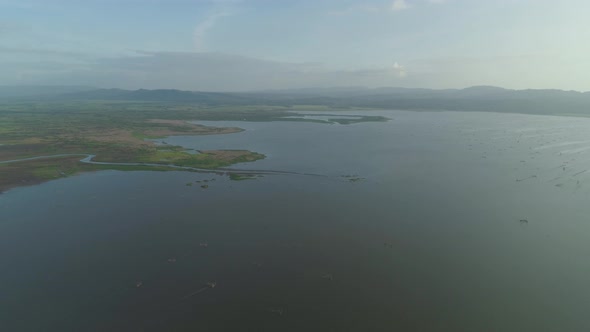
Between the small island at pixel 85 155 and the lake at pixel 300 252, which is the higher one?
the small island at pixel 85 155

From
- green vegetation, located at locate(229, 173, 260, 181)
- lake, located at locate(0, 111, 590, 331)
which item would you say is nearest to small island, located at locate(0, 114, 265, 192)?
lake, located at locate(0, 111, 590, 331)

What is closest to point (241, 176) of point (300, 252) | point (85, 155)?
point (300, 252)

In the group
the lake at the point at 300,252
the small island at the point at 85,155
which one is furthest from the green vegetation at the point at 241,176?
the small island at the point at 85,155

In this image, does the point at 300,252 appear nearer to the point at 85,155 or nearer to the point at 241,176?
the point at 241,176

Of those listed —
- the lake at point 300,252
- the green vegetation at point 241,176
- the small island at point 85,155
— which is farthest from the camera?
the small island at point 85,155

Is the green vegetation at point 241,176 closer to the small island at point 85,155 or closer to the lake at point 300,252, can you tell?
the lake at point 300,252

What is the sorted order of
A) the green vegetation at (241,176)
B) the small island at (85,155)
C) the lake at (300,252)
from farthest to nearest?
the small island at (85,155), the green vegetation at (241,176), the lake at (300,252)

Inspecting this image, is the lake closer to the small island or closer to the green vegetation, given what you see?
the green vegetation

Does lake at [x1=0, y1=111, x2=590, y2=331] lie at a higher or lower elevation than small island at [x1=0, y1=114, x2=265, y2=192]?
lower

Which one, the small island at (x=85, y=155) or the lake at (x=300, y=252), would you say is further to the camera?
the small island at (x=85, y=155)
